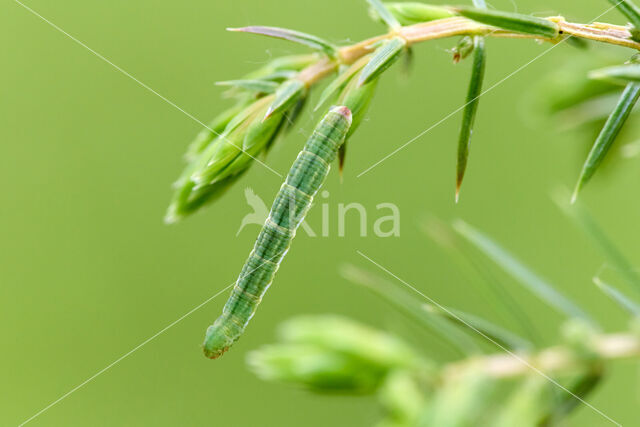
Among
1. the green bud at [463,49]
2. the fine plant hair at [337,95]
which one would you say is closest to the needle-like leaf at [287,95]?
the fine plant hair at [337,95]

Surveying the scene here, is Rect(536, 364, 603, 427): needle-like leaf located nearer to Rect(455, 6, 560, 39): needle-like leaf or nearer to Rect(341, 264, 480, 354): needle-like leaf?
Rect(341, 264, 480, 354): needle-like leaf

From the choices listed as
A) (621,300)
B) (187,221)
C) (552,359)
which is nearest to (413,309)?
(552,359)

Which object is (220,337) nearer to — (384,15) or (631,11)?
(384,15)

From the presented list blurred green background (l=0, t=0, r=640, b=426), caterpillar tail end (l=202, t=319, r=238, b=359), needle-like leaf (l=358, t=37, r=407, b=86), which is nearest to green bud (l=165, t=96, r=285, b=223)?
needle-like leaf (l=358, t=37, r=407, b=86)

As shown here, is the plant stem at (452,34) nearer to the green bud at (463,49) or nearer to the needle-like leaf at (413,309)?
the green bud at (463,49)

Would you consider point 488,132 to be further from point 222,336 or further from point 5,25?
point 5,25
